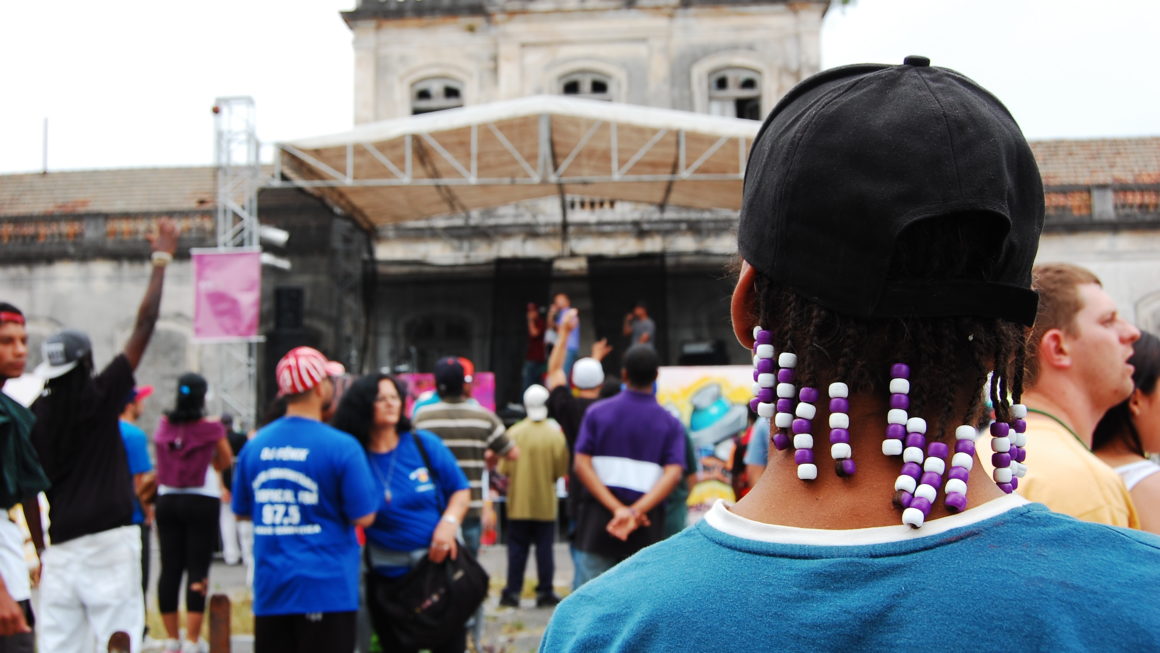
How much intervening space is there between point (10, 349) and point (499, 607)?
5.12 metres

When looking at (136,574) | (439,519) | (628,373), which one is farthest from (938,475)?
(136,574)

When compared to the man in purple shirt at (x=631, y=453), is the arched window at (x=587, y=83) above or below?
above

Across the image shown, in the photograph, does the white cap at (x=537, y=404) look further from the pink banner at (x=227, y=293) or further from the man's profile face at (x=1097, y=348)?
the pink banner at (x=227, y=293)

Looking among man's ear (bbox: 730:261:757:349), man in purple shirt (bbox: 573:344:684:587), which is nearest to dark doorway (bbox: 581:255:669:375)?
man in purple shirt (bbox: 573:344:684:587)

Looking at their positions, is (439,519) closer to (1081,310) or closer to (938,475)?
(1081,310)

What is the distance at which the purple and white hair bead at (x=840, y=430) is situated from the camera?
1.15 metres

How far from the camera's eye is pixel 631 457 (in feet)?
19.9

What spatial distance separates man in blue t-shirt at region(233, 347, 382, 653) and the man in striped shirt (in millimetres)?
2074

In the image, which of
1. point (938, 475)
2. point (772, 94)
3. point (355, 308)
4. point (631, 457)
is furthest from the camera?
point (772, 94)

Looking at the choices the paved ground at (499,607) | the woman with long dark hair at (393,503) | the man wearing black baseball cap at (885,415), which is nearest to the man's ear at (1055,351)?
the man wearing black baseball cap at (885,415)

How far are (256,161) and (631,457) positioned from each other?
10564 mm

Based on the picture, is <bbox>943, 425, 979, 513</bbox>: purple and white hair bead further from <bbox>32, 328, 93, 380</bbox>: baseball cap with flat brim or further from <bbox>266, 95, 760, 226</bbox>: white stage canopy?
<bbox>266, 95, 760, 226</bbox>: white stage canopy

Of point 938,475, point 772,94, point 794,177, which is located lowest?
point 938,475

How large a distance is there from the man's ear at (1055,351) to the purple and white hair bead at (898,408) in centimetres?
196
